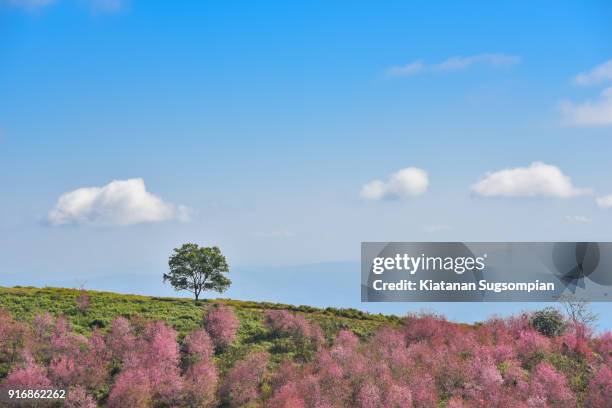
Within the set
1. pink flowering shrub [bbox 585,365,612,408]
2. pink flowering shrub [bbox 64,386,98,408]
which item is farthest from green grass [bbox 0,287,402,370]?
pink flowering shrub [bbox 585,365,612,408]

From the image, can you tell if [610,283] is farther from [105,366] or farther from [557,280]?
[105,366]

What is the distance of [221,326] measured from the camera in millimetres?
55875

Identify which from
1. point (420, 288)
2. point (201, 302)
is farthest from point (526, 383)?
point (201, 302)

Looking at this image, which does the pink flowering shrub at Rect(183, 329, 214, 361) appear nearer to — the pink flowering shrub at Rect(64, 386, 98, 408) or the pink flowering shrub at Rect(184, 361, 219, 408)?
the pink flowering shrub at Rect(184, 361, 219, 408)

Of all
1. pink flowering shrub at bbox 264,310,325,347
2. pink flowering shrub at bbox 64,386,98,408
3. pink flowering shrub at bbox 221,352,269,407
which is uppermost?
pink flowering shrub at bbox 264,310,325,347

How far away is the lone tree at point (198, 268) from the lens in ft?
279

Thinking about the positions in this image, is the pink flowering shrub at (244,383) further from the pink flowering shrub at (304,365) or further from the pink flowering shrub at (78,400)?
the pink flowering shrub at (78,400)

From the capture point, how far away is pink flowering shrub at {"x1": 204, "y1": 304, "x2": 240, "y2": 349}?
2170 inches

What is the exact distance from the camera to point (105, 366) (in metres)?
47.2

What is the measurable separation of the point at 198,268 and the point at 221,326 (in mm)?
30208

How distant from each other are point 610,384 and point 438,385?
11.7m

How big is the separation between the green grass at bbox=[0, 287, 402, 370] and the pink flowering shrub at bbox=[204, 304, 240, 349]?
0.98 meters

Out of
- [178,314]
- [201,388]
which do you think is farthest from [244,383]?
[178,314]

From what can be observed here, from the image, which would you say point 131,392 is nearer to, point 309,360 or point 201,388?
point 201,388
